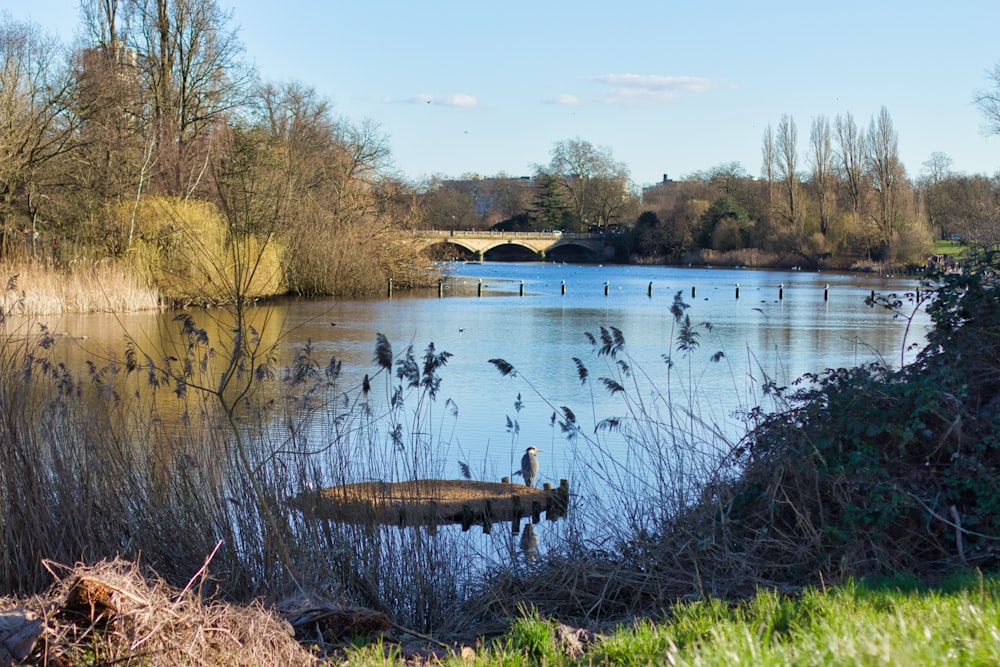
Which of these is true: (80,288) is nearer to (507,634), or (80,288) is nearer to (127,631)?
(507,634)

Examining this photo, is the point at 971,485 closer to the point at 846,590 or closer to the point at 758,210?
the point at 846,590

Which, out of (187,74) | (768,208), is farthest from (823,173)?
(187,74)

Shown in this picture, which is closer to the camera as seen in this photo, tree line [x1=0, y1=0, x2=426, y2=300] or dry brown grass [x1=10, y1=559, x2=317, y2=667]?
dry brown grass [x1=10, y1=559, x2=317, y2=667]

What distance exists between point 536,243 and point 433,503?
280 feet

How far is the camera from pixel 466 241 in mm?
79438

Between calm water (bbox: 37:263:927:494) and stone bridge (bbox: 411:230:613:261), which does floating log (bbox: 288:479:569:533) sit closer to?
calm water (bbox: 37:263:927:494)

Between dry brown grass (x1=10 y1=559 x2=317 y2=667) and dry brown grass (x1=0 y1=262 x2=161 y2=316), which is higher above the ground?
dry brown grass (x1=0 y1=262 x2=161 y2=316)

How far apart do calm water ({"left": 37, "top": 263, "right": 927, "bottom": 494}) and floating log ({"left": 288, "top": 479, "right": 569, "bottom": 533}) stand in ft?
1.16

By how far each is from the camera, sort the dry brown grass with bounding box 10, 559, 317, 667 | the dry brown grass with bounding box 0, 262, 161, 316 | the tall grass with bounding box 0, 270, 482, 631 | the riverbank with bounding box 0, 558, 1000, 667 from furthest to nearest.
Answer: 1. the dry brown grass with bounding box 0, 262, 161, 316
2. the tall grass with bounding box 0, 270, 482, 631
3. the dry brown grass with bounding box 10, 559, 317, 667
4. the riverbank with bounding box 0, 558, 1000, 667

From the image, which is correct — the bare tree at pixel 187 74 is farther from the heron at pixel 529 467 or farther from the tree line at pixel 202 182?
the heron at pixel 529 467

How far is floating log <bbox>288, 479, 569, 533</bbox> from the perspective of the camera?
6.07m

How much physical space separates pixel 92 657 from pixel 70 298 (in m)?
24.5

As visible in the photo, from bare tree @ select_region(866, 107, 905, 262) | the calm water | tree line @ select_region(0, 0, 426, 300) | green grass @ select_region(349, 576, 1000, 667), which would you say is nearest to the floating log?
the calm water

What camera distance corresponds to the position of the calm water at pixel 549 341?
1186 cm
